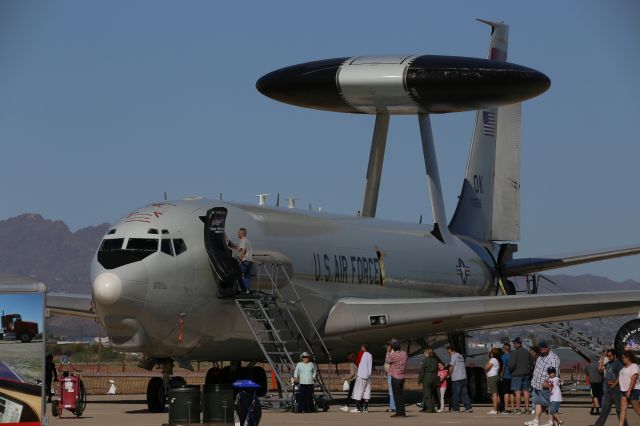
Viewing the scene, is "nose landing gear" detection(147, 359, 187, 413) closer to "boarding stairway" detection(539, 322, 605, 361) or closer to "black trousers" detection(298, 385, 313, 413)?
"black trousers" detection(298, 385, 313, 413)

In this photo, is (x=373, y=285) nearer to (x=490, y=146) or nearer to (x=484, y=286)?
(x=484, y=286)

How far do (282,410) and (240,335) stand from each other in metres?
2.39

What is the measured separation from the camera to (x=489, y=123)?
5400cm

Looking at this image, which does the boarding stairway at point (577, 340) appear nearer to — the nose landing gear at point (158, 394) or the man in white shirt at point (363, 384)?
the man in white shirt at point (363, 384)

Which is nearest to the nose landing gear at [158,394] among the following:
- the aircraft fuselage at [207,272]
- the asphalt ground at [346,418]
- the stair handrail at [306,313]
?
the asphalt ground at [346,418]

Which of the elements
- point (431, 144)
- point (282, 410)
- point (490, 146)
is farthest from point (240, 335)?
point (490, 146)

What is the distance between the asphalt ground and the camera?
2781 centimetres

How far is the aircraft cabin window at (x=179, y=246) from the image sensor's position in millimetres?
31656

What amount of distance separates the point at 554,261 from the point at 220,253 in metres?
17.2

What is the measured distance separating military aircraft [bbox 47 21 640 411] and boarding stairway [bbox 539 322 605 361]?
9.41 ft

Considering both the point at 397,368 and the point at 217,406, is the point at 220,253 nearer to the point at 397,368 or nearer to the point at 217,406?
the point at 397,368

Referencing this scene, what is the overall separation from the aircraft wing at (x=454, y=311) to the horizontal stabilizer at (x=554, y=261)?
305 inches

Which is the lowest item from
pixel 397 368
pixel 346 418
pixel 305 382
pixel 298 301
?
pixel 346 418

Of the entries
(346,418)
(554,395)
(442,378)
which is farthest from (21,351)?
(442,378)
